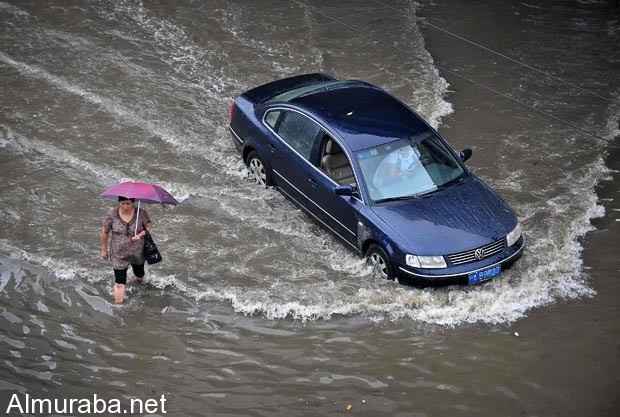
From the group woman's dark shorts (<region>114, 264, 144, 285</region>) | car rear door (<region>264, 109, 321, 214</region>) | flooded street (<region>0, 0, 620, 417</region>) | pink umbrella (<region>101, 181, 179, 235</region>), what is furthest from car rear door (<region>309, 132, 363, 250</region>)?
woman's dark shorts (<region>114, 264, 144, 285</region>)

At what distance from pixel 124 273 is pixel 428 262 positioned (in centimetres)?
332

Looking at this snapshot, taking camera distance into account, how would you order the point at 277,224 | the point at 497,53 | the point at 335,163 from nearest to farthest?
the point at 335,163 < the point at 277,224 < the point at 497,53

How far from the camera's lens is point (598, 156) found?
12.4 m

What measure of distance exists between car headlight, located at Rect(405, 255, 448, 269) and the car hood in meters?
0.05

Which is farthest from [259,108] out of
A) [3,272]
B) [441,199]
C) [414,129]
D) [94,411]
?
[94,411]

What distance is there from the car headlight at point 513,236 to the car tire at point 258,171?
3.49 m

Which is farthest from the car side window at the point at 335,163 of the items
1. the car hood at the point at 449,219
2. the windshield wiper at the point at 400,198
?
the car hood at the point at 449,219

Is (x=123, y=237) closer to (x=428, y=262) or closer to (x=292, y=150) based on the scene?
(x=292, y=150)

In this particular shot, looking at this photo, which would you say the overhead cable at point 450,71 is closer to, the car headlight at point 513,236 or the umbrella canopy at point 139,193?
the car headlight at point 513,236

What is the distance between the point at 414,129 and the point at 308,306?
2.70 m

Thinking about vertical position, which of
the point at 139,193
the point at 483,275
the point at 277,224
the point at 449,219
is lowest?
the point at 277,224

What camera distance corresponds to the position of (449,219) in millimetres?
9125

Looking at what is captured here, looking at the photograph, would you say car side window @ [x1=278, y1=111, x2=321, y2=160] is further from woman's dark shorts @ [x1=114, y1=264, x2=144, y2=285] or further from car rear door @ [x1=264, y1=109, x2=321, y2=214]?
woman's dark shorts @ [x1=114, y1=264, x2=144, y2=285]

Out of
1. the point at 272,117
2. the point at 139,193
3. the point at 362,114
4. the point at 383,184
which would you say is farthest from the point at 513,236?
the point at 139,193
